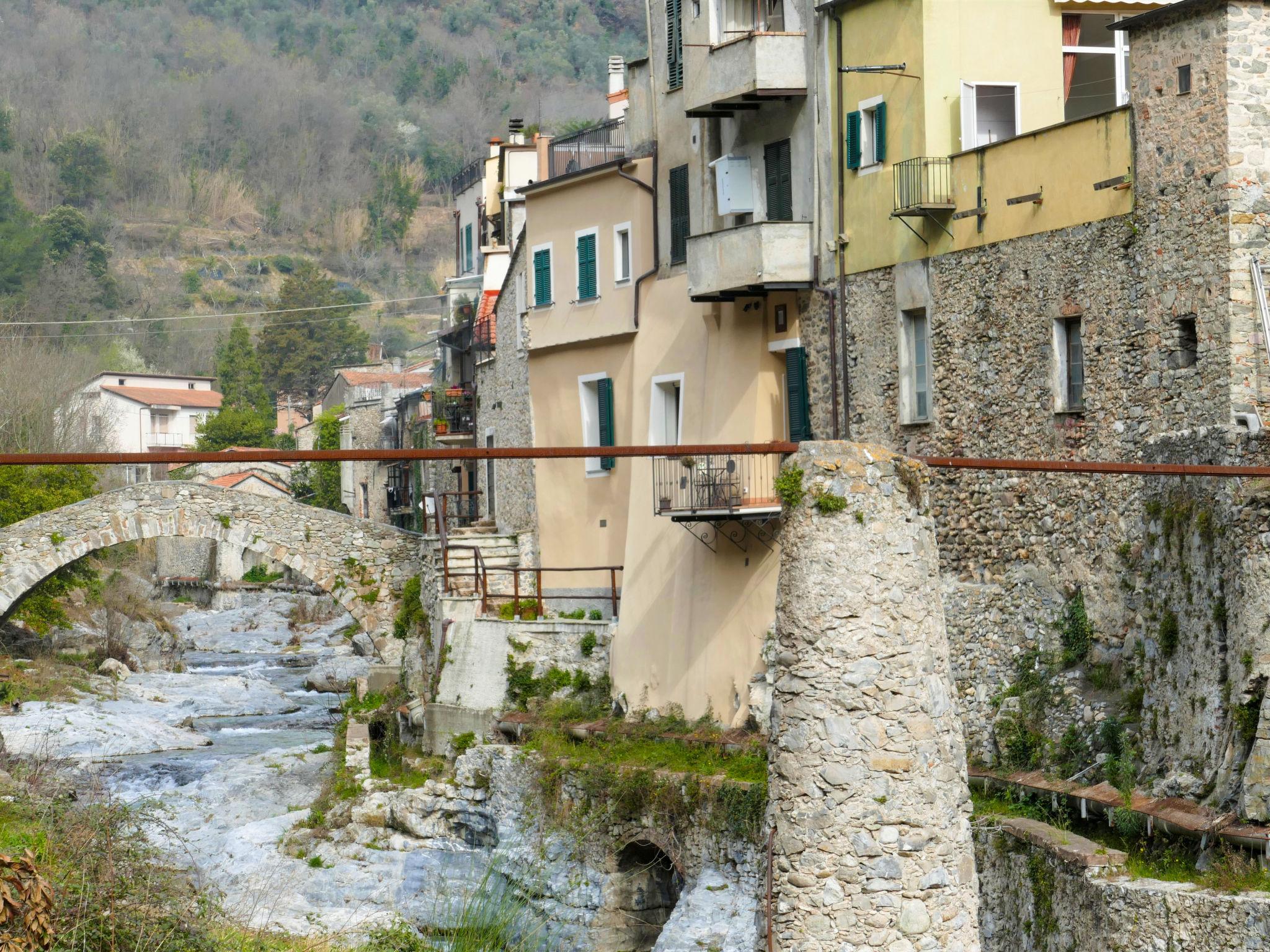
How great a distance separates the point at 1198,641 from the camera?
14.3m

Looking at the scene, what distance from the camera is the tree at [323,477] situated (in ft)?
203

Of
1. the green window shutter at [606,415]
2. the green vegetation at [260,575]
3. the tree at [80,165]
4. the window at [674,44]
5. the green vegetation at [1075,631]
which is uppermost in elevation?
the tree at [80,165]

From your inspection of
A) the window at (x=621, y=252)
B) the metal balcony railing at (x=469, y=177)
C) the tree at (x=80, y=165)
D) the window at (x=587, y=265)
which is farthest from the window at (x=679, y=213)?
the tree at (x=80, y=165)

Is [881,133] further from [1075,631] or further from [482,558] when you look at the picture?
[482,558]

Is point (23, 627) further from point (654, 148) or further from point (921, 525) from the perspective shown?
point (921, 525)

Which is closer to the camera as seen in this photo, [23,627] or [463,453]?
[463,453]

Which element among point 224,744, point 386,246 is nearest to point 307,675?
point 224,744

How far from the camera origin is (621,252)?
26328mm

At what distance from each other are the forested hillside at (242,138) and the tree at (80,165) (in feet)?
0.42

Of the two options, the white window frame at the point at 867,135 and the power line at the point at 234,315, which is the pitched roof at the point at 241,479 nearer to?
the power line at the point at 234,315

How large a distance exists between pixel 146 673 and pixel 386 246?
87448 millimetres

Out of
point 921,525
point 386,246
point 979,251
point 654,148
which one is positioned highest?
point 386,246

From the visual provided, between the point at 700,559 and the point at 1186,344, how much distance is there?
7.86 meters

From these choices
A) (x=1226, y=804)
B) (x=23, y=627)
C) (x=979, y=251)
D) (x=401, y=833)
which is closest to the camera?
(x=1226, y=804)
